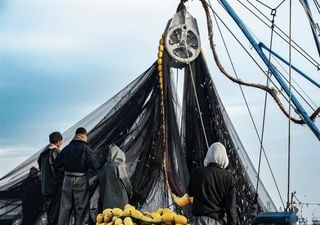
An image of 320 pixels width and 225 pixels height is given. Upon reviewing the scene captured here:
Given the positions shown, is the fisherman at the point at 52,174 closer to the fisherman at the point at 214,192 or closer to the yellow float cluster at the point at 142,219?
the yellow float cluster at the point at 142,219

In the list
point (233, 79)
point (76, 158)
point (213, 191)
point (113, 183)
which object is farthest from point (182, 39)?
point (213, 191)

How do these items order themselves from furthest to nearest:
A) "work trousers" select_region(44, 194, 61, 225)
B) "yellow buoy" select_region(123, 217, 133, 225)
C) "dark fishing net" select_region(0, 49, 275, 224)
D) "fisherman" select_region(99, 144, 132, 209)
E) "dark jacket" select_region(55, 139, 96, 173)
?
"dark fishing net" select_region(0, 49, 275, 224) < "work trousers" select_region(44, 194, 61, 225) < "fisherman" select_region(99, 144, 132, 209) < "dark jacket" select_region(55, 139, 96, 173) < "yellow buoy" select_region(123, 217, 133, 225)

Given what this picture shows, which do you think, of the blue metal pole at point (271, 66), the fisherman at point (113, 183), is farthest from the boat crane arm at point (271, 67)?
the fisherman at point (113, 183)

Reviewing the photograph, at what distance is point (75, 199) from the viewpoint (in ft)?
28.1

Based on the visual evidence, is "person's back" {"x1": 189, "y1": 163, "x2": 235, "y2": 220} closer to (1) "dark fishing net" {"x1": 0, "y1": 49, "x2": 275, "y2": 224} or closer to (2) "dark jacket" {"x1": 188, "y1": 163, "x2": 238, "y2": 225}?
(2) "dark jacket" {"x1": 188, "y1": 163, "x2": 238, "y2": 225}

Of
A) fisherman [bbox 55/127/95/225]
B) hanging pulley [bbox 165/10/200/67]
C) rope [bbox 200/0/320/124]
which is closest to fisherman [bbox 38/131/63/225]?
fisherman [bbox 55/127/95/225]

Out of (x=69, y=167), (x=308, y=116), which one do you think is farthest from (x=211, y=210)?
(x=308, y=116)

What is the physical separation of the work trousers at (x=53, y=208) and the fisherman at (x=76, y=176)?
266 millimetres

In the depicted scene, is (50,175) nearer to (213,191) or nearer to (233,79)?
(213,191)

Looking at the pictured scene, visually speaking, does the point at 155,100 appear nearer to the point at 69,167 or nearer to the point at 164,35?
the point at 164,35

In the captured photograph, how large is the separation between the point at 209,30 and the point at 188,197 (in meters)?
4.83

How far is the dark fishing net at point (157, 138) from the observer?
9867 millimetres

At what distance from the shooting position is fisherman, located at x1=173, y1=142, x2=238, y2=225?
6.39 m

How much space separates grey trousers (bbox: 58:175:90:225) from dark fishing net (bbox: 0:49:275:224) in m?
1.14
